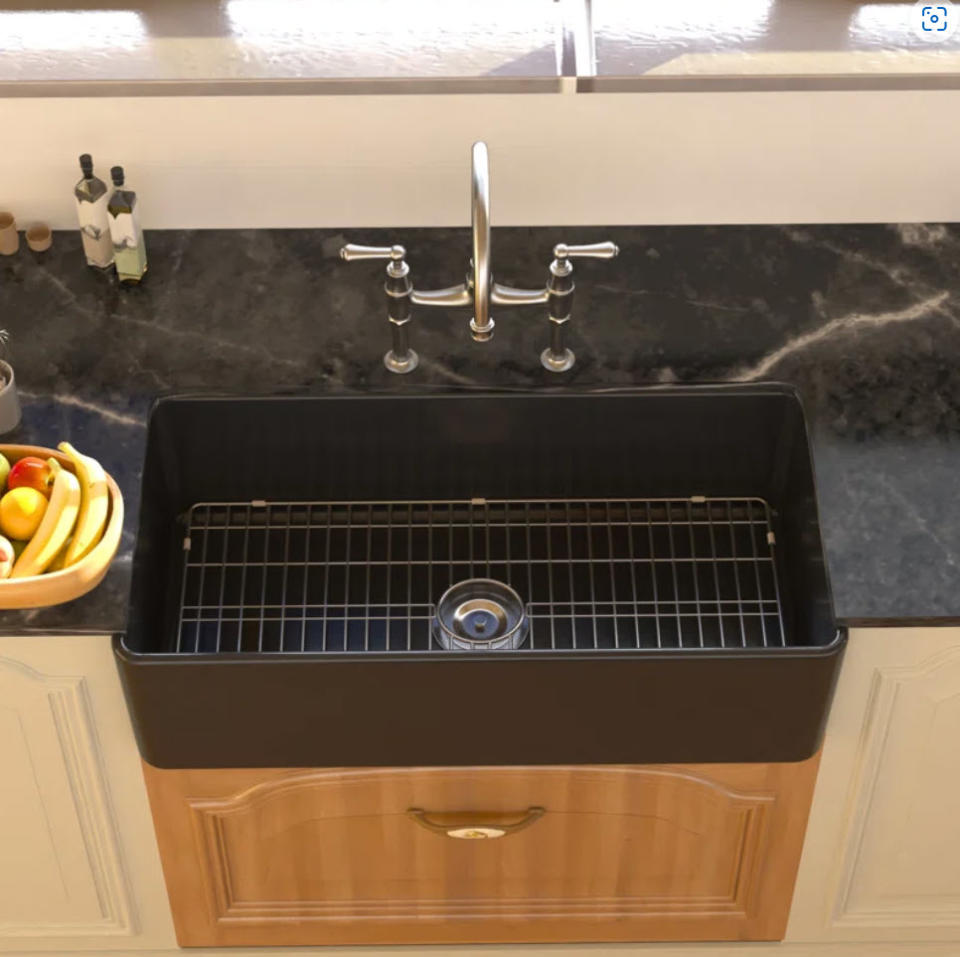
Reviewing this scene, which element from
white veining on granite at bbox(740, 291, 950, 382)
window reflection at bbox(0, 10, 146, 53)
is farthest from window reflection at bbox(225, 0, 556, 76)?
white veining on granite at bbox(740, 291, 950, 382)

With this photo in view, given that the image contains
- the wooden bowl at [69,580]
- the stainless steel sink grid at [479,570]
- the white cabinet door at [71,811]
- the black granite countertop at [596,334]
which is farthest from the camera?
the stainless steel sink grid at [479,570]

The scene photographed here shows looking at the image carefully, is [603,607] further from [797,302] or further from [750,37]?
[750,37]

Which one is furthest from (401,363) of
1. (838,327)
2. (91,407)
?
(838,327)

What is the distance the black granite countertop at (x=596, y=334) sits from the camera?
2.06 metres

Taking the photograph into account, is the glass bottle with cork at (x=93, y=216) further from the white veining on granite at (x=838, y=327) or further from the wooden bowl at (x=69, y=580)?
the white veining on granite at (x=838, y=327)

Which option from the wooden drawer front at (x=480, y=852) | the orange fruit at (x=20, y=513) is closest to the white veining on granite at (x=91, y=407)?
the orange fruit at (x=20, y=513)

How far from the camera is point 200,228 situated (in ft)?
7.79

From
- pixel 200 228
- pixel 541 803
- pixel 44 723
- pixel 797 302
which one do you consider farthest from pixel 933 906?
pixel 200 228

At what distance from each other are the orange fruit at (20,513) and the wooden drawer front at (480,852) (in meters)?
0.40

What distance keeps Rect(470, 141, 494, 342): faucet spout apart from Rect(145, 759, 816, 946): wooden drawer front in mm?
640

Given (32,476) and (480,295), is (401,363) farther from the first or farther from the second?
(32,476)

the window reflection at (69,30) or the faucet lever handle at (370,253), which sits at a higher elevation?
the window reflection at (69,30)

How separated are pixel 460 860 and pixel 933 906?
0.76m

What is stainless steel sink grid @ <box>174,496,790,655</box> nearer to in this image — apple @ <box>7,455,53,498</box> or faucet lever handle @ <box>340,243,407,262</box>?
apple @ <box>7,455,53,498</box>
